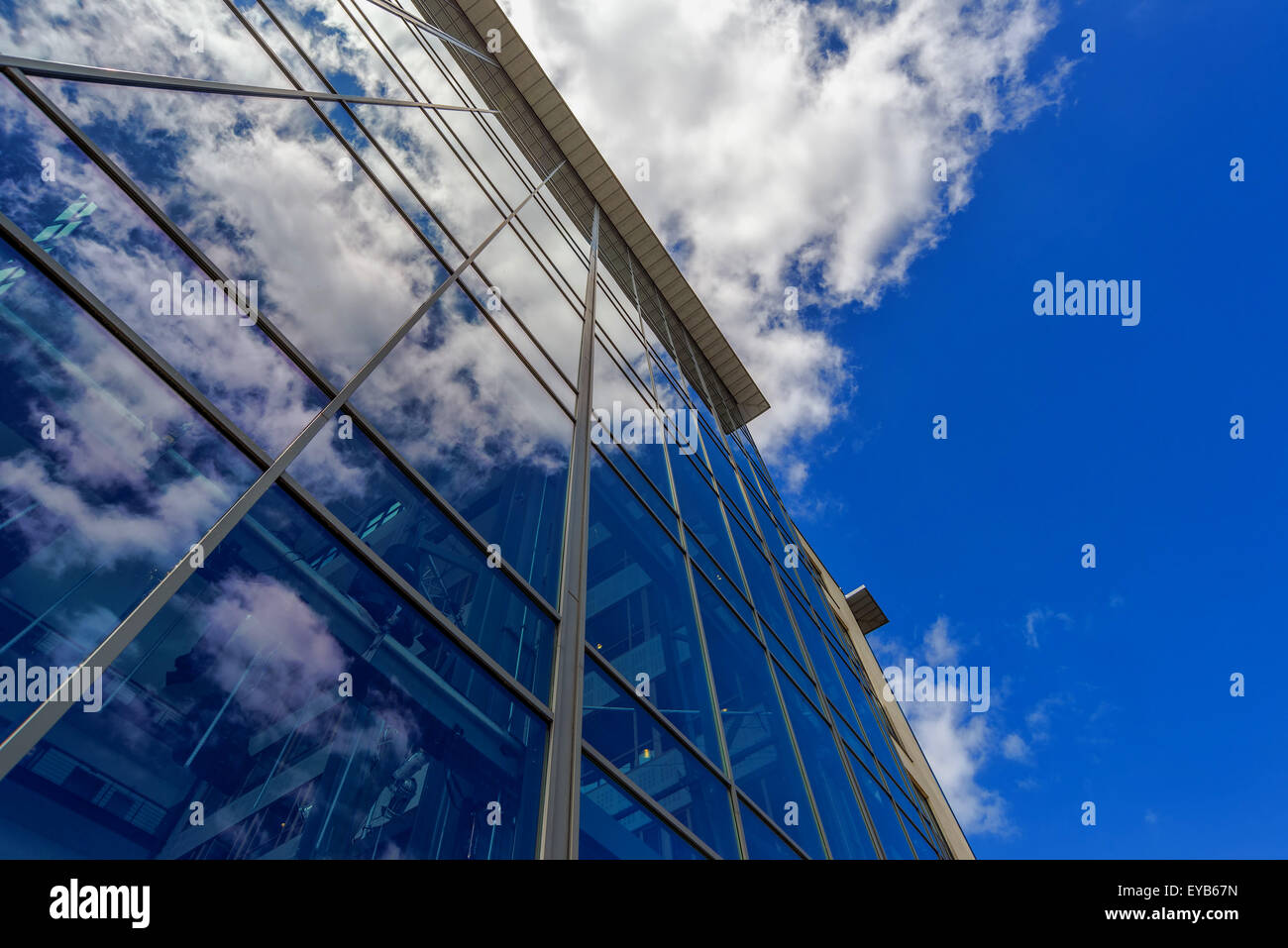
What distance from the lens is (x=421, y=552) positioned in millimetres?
4199

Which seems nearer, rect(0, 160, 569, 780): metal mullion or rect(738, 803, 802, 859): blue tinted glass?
rect(0, 160, 569, 780): metal mullion

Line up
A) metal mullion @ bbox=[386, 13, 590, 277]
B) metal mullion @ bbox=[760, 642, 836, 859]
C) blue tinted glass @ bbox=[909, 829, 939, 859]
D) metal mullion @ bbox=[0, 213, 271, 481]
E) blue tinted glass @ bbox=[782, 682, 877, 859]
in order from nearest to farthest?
1. metal mullion @ bbox=[0, 213, 271, 481]
2. metal mullion @ bbox=[760, 642, 836, 859]
3. blue tinted glass @ bbox=[782, 682, 877, 859]
4. blue tinted glass @ bbox=[909, 829, 939, 859]
5. metal mullion @ bbox=[386, 13, 590, 277]

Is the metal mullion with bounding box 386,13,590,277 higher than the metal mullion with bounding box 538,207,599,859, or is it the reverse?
the metal mullion with bounding box 386,13,590,277

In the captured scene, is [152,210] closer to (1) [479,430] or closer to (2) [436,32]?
(1) [479,430]

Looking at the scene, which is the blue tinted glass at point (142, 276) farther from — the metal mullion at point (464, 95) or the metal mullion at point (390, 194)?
the metal mullion at point (464, 95)

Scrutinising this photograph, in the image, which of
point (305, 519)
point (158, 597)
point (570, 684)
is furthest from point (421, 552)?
point (158, 597)

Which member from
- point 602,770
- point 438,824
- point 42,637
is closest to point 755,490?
point 602,770

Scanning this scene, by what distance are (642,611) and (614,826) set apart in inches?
90.1

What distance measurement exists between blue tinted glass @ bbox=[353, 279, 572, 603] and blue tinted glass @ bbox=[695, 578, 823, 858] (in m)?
2.70

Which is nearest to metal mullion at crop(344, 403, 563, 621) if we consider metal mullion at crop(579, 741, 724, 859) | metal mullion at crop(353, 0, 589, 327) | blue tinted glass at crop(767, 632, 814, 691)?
metal mullion at crop(579, 741, 724, 859)

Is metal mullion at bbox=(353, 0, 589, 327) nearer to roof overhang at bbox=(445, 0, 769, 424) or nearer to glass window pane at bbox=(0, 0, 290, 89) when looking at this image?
glass window pane at bbox=(0, 0, 290, 89)

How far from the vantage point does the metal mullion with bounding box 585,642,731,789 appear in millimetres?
5172

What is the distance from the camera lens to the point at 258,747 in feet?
9.18
